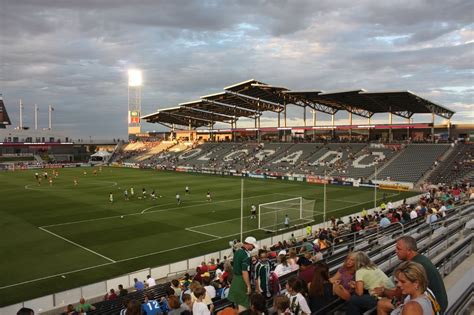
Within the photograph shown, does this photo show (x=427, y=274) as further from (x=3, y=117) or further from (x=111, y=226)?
(x=3, y=117)

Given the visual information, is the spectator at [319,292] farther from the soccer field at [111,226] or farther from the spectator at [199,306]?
the soccer field at [111,226]

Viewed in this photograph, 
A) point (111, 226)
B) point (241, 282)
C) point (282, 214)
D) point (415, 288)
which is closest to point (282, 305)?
point (415, 288)

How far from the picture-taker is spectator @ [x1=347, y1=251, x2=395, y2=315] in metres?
5.16

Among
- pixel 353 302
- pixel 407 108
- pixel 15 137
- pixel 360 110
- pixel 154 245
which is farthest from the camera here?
pixel 15 137

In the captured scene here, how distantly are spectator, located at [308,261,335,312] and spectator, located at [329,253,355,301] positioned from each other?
0.49ft

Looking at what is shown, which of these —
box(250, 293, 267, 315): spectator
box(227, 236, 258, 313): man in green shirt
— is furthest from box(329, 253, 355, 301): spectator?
box(227, 236, 258, 313): man in green shirt

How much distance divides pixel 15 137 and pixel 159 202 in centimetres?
8093

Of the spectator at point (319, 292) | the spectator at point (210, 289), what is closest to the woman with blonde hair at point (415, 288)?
the spectator at point (319, 292)

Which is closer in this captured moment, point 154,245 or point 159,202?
point 154,245

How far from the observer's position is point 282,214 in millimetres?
31297

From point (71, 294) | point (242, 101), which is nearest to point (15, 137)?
point (242, 101)

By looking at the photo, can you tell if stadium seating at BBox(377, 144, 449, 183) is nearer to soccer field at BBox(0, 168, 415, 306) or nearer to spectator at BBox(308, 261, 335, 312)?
soccer field at BBox(0, 168, 415, 306)

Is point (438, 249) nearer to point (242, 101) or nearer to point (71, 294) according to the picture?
point (71, 294)

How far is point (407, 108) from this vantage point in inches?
2379
